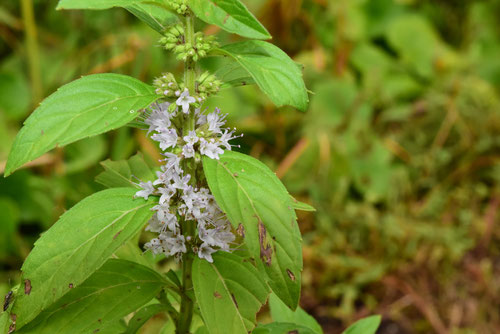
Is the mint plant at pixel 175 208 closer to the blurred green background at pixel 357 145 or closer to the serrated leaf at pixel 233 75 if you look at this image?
the serrated leaf at pixel 233 75

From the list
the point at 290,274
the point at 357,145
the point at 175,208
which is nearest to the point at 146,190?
the point at 175,208

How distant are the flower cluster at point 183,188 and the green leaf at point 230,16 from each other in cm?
13

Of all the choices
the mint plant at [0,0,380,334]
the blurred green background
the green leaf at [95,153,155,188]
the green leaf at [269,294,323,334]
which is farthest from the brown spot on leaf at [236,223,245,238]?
the blurred green background

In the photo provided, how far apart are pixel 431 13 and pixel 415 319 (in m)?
2.40

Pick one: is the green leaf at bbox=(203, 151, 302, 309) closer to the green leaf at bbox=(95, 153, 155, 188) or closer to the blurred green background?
the green leaf at bbox=(95, 153, 155, 188)

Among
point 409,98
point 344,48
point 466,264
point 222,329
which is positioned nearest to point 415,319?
point 466,264

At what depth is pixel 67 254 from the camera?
31.9 inches

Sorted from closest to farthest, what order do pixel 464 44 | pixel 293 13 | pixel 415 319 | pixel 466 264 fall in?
pixel 415 319, pixel 466 264, pixel 293 13, pixel 464 44

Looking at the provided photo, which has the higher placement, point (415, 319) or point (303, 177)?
point (303, 177)

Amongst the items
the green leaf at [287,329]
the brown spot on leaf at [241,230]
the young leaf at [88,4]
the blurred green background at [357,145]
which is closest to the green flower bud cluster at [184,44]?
the young leaf at [88,4]

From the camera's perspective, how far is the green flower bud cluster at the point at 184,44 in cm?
86

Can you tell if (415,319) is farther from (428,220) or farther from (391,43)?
(391,43)

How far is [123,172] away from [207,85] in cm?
29

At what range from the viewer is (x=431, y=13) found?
4094 millimetres
